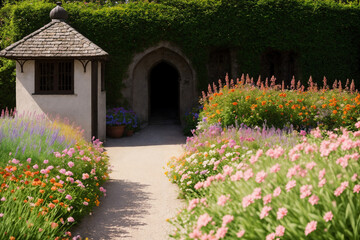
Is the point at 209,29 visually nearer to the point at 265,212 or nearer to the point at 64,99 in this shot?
the point at 64,99

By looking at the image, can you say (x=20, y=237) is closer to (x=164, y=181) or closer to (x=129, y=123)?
(x=164, y=181)

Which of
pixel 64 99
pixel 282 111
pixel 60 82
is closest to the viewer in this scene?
pixel 282 111

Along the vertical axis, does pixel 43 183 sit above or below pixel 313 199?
below

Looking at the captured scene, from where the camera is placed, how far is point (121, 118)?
14.3 metres

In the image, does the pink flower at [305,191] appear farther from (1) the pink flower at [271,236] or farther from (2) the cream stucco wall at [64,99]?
(2) the cream stucco wall at [64,99]

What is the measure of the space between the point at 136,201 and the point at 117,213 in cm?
64

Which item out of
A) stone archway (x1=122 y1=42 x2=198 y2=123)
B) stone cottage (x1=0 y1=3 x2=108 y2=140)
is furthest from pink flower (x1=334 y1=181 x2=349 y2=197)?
stone archway (x1=122 y1=42 x2=198 y2=123)

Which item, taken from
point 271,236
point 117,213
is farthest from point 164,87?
point 271,236

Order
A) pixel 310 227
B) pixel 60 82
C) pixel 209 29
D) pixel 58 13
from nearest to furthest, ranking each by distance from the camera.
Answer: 1. pixel 310 227
2. pixel 60 82
3. pixel 58 13
4. pixel 209 29

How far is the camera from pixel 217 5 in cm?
1545

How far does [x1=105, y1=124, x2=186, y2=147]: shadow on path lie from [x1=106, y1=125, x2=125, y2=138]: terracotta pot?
0.85 ft

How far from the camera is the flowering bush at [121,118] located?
557 inches

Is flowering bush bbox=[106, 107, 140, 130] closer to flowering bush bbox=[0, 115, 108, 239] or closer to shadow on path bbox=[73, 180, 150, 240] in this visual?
flowering bush bbox=[0, 115, 108, 239]

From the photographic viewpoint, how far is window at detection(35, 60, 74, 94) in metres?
12.4
